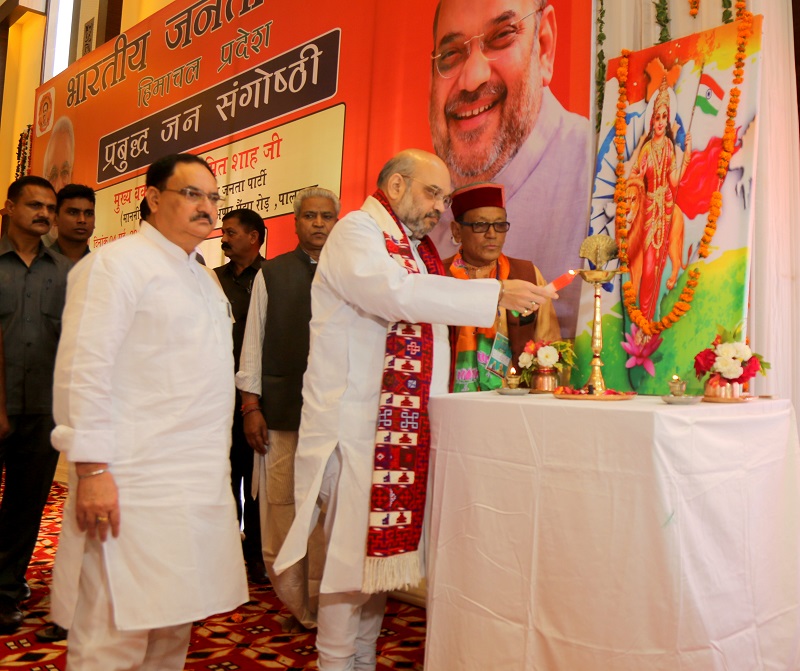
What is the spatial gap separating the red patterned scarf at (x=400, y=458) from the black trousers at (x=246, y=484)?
171 cm

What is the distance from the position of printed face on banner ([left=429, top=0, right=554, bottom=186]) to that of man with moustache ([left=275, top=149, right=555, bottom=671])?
1.17 meters

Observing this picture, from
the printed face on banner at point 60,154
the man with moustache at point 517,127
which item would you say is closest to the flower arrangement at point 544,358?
the man with moustache at point 517,127

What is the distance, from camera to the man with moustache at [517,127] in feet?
10.9

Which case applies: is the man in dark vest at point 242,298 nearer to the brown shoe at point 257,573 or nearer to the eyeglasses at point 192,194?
the brown shoe at point 257,573

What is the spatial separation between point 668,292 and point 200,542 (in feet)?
6.16

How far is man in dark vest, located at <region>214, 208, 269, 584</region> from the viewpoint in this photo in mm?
3992

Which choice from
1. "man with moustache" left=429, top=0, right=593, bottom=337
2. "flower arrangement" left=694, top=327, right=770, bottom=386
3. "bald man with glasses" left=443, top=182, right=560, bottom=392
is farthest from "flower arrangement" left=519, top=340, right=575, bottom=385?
"man with moustache" left=429, top=0, right=593, bottom=337

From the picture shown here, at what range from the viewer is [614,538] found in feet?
6.09

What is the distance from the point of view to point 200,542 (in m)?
2.12

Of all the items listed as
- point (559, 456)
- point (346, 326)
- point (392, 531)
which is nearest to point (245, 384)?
point (346, 326)

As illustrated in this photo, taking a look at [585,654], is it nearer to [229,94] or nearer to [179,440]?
[179,440]

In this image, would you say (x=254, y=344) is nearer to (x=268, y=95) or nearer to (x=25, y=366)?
(x=25, y=366)

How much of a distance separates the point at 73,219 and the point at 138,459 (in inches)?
85.0

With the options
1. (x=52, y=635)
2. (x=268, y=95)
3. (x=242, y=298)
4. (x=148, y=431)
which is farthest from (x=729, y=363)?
(x=268, y=95)
